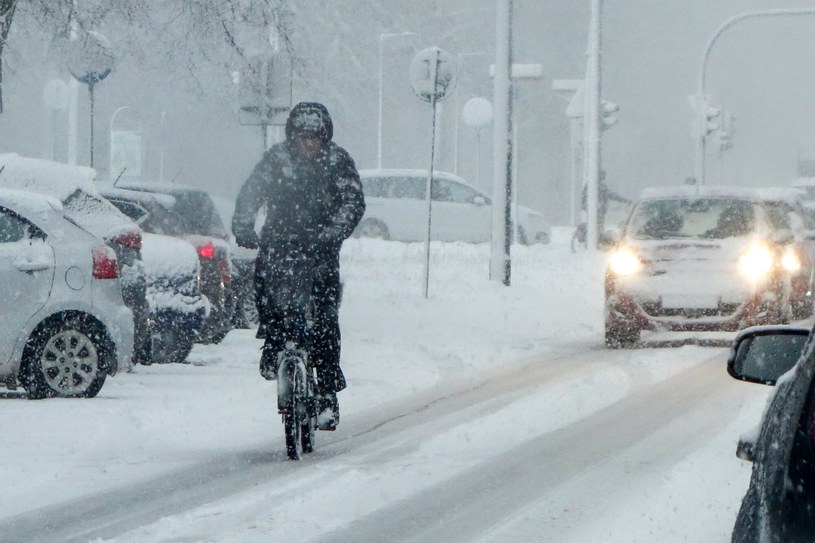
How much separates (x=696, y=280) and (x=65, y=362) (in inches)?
258

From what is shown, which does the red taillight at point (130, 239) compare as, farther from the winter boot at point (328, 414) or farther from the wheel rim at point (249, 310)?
the wheel rim at point (249, 310)

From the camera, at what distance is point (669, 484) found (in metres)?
7.32

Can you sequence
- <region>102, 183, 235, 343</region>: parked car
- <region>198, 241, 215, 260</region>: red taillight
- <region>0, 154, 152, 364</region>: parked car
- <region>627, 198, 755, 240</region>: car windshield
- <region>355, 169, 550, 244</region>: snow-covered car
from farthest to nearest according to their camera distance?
<region>355, 169, 550, 244</region>: snow-covered car → <region>627, 198, 755, 240</region>: car windshield → <region>198, 241, 215, 260</region>: red taillight → <region>102, 183, 235, 343</region>: parked car → <region>0, 154, 152, 364</region>: parked car

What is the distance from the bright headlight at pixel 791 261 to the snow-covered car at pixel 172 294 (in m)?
5.96

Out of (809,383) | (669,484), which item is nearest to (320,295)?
(669,484)

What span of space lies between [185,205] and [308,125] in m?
6.77

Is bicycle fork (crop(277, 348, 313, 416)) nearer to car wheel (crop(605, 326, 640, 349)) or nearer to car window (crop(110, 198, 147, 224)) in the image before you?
car window (crop(110, 198, 147, 224))

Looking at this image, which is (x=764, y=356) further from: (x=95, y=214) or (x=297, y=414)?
(x=95, y=214)

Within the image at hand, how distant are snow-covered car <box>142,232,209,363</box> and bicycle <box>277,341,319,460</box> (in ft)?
14.2

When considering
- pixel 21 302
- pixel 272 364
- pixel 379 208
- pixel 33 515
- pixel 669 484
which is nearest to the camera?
pixel 33 515

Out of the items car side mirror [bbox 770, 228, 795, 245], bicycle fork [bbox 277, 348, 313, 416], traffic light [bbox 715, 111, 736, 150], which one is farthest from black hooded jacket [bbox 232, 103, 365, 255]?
traffic light [bbox 715, 111, 736, 150]

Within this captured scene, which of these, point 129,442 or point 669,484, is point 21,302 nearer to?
point 129,442

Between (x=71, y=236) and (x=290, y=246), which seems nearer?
(x=290, y=246)

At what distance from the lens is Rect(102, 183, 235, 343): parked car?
45.4ft
